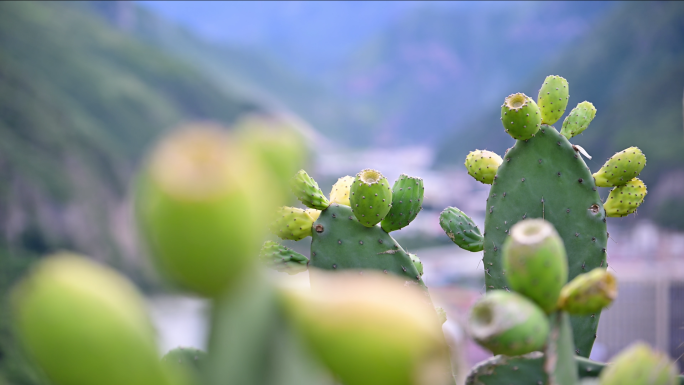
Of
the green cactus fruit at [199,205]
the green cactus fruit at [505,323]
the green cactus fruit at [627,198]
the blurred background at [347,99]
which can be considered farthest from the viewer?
the blurred background at [347,99]

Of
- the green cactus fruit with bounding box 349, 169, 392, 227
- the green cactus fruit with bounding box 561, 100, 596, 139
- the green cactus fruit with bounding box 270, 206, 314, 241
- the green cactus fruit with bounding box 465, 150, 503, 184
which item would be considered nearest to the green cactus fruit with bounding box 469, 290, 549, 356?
the green cactus fruit with bounding box 349, 169, 392, 227

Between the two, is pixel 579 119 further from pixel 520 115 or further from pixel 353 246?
pixel 353 246

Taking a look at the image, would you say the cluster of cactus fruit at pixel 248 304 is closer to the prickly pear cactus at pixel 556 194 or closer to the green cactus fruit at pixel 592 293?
the green cactus fruit at pixel 592 293

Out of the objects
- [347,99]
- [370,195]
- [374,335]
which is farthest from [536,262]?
[347,99]

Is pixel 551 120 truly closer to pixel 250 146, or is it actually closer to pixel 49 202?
pixel 250 146

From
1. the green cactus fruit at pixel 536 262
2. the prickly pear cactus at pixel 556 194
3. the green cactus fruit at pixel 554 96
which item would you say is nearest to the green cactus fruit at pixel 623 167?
the prickly pear cactus at pixel 556 194

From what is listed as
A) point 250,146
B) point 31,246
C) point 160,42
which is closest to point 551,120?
point 250,146
